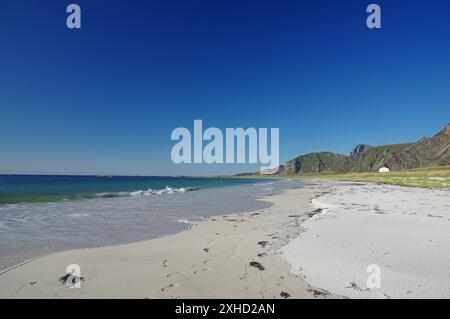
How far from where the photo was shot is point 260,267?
666 cm

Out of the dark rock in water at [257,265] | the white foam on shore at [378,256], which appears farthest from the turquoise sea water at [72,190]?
the white foam on shore at [378,256]

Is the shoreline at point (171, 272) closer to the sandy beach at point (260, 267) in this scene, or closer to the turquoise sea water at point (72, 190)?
the sandy beach at point (260, 267)

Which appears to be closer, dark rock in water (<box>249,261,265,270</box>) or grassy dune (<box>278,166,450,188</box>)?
dark rock in water (<box>249,261,265,270</box>)

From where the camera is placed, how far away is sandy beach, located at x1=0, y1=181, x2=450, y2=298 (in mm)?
5289

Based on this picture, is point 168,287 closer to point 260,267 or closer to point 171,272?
point 171,272

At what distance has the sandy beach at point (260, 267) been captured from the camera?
529 cm

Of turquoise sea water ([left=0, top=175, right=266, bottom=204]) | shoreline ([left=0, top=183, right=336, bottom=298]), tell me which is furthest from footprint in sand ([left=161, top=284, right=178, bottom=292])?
turquoise sea water ([left=0, top=175, right=266, bottom=204])

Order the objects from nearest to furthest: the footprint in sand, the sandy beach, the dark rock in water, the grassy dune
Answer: the sandy beach → the footprint in sand → the dark rock in water → the grassy dune

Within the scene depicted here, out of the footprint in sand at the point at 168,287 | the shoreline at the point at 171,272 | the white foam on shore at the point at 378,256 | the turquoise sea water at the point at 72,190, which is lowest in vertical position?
the turquoise sea water at the point at 72,190

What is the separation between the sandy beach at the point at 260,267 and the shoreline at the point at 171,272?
2 centimetres

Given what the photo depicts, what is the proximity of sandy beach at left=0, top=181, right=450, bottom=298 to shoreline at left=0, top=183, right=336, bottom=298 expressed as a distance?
0.02m

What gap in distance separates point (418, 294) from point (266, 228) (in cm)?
724

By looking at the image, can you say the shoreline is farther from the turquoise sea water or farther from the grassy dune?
the grassy dune
